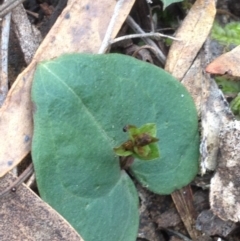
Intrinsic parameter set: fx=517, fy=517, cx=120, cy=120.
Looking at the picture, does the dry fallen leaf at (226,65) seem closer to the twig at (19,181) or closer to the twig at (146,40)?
the twig at (146,40)

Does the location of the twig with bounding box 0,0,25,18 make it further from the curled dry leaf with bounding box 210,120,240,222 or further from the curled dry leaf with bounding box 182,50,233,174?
the curled dry leaf with bounding box 210,120,240,222

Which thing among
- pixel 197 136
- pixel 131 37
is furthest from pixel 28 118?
pixel 197 136

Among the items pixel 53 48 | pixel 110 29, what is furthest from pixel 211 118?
pixel 53 48

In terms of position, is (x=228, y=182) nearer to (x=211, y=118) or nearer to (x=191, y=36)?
(x=211, y=118)

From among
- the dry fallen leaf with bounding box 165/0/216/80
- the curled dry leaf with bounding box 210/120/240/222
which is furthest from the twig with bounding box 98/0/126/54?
the curled dry leaf with bounding box 210/120/240/222

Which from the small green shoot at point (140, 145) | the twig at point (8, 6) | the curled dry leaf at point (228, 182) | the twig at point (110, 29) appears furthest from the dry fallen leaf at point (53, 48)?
the curled dry leaf at point (228, 182)

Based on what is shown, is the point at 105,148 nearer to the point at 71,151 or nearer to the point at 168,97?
the point at 71,151
